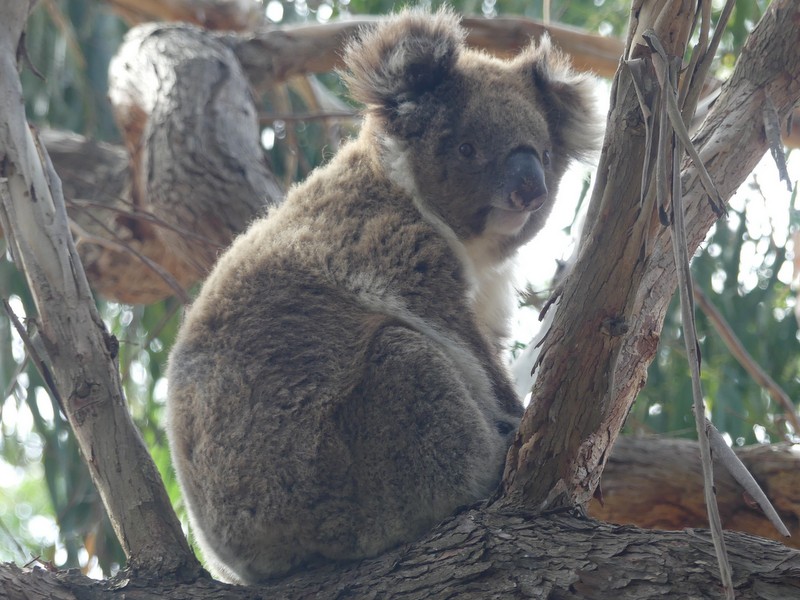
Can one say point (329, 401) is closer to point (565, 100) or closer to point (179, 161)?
point (565, 100)

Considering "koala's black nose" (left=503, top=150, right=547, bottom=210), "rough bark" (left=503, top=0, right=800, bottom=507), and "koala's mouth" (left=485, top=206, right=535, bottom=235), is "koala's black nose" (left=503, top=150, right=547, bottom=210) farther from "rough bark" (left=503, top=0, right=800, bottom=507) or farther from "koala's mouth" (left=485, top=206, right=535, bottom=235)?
"rough bark" (left=503, top=0, right=800, bottom=507)

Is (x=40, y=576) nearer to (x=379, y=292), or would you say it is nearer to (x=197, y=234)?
(x=379, y=292)

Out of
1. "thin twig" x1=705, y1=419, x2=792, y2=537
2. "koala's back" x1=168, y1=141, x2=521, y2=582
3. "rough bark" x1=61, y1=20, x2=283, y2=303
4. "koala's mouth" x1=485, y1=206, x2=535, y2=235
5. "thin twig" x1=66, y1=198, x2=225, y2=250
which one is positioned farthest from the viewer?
"rough bark" x1=61, y1=20, x2=283, y2=303

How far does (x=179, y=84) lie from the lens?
3902 millimetres

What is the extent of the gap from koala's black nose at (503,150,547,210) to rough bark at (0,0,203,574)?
1.20 meters

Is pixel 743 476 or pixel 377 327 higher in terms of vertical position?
pixel 377 327

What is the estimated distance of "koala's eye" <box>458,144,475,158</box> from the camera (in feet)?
9.36

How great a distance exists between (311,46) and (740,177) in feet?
8.83

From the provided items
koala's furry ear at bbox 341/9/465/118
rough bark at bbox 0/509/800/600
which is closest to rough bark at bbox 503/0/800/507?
rough bark at bbox 0/509/800/600

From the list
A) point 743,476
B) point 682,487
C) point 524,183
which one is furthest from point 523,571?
point 682,487

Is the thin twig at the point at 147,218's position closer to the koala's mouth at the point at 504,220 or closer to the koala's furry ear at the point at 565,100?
the koala's mouth at the point at 504,220

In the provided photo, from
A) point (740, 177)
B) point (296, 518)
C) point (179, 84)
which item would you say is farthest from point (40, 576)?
point (179, 84)

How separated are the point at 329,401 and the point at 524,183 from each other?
930 millimetres

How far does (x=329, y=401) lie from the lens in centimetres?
223
